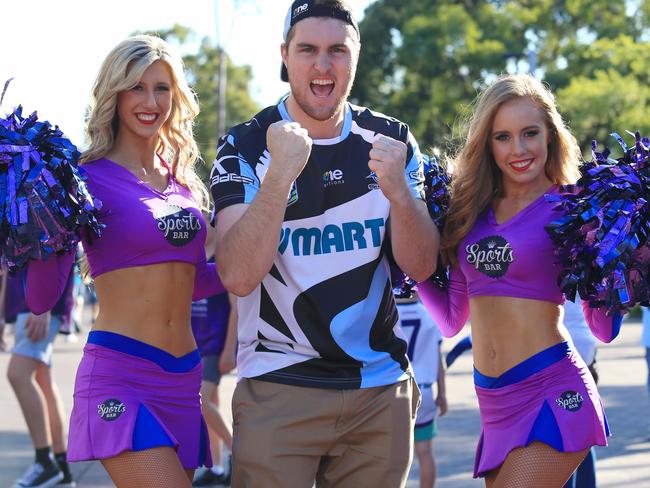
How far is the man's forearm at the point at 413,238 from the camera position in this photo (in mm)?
3541

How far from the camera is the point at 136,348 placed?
4070mm

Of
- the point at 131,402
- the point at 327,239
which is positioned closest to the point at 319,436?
the point at 327,239

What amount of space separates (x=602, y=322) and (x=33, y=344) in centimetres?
462

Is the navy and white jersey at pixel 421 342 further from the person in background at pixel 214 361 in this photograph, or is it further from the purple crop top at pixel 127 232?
the purple crop top at pixel 127 232

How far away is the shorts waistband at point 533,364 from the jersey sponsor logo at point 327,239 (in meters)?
0.91

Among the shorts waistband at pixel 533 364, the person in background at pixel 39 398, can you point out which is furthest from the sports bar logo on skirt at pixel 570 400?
the person in background at pixel 39 398

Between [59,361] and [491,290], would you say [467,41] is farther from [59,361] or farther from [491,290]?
[491,290]

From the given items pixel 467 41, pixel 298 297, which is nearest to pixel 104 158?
pixel 298 297

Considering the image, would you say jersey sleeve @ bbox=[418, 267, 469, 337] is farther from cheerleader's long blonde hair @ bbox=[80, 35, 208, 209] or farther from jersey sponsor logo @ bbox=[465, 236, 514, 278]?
cheerleader's long blonde hair @ bbox=[80, 35, 208, 209]

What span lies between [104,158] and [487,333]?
177 cm

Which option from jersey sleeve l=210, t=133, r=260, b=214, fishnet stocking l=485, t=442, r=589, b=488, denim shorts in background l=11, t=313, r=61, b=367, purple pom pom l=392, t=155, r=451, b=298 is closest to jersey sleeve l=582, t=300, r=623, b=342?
fishnet stocking l=485, t=442, r=589, b=488

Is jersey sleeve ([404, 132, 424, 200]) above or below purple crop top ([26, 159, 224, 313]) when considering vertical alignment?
above

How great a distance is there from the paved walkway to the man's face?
4.38 metres

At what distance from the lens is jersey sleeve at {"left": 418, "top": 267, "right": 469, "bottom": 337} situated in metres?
4.50
